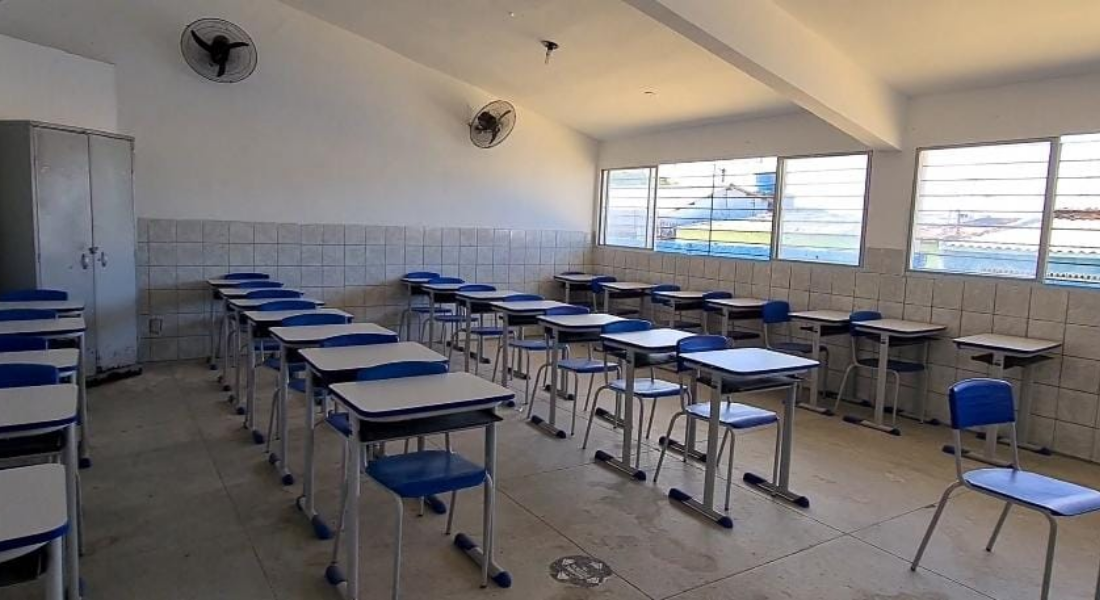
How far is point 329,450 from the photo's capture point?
13.6ft

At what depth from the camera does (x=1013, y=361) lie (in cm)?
448

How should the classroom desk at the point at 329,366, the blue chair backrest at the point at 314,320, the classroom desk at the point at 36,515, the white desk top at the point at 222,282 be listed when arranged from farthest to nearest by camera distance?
the white desk top at the point at 222,282
the blue chair backrest at the point at 314,320
the classroom desk at the point at 329,366
the classroom desk at the point at 36,515

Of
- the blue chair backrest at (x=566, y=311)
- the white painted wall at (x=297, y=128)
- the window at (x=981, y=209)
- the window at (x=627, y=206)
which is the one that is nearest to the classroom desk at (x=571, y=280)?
the window at (x=627, y=206)

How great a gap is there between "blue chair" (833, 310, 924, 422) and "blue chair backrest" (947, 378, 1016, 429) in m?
2.05

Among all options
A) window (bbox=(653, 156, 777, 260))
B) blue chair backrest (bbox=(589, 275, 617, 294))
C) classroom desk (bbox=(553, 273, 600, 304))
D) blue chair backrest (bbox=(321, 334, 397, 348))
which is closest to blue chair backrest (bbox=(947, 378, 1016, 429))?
blue chair backrest (bbox=(321, 334, 397, 348))

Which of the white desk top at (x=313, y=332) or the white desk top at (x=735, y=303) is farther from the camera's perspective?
the white desk top at (x=735, y=303)

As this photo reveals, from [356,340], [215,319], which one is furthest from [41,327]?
[215,319]

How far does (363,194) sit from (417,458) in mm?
4948

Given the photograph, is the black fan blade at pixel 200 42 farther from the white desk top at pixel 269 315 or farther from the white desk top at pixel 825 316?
the white desk top at pixel 825 316

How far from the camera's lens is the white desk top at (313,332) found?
357cm

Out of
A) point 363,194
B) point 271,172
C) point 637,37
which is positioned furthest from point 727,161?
point 271,172

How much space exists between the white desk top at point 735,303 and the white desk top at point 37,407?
16.1 feet

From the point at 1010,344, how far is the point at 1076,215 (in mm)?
985

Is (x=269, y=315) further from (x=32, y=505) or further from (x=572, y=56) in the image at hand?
(x=572, y=56)
